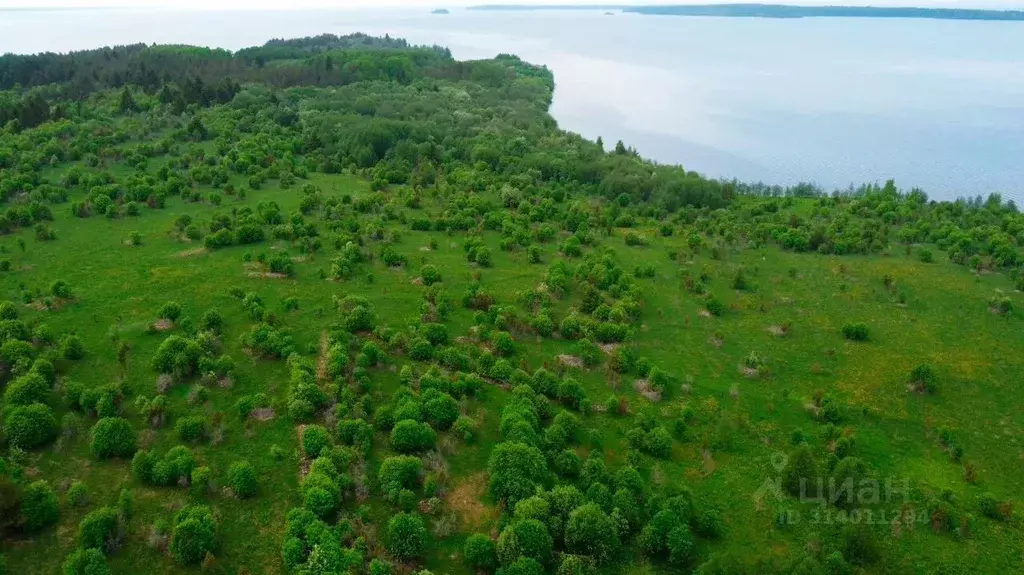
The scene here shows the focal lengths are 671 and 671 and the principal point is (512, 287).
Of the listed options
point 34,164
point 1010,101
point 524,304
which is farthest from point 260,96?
point 1010,101

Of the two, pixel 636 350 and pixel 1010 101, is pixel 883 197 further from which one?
pixel 1010 101

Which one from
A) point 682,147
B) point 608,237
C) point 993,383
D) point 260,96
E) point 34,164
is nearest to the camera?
point 993,383

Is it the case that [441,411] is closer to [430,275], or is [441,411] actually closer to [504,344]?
[504,344]

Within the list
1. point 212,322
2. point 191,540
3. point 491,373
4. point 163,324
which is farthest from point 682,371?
Answer: point 163,324

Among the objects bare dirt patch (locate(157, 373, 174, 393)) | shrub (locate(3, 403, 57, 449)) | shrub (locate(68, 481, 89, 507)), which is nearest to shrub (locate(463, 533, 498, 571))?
shrub (locate(68, 481, 89, 507))

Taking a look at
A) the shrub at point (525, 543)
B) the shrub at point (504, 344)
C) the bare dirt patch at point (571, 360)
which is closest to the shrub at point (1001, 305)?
the bare dirt patch at point (571, 360)

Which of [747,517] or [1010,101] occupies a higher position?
[1010,101]
